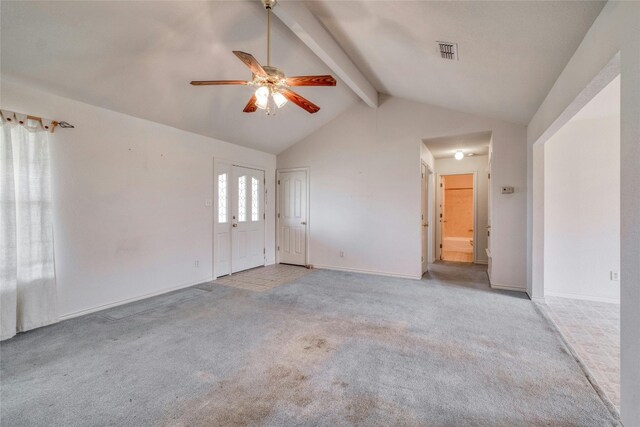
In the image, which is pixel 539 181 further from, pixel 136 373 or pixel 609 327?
pixel 136 373

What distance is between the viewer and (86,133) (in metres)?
3.33

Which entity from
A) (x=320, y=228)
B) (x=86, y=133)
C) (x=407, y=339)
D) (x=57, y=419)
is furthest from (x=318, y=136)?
(x=57, y=419)

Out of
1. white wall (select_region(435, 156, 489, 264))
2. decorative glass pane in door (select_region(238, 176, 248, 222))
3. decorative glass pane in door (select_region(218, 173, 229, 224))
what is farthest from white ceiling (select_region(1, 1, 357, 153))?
white wall (select_region(435, 156, 489, 264))

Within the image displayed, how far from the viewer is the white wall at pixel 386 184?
4.37m

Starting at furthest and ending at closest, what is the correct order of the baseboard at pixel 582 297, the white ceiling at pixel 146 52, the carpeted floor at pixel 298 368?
the baseboard at pixel 582 297
the white ceiling at pixel 146 52
the carpeted floor at pixel 298 368

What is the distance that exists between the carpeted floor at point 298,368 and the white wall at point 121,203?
481mm

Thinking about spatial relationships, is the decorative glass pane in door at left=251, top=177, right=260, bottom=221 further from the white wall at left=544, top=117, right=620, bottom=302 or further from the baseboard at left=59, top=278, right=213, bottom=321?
the white wall at left=544, top=117, right=620, bottom=302

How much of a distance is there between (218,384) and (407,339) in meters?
1.74

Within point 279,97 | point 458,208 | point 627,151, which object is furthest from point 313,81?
point 458,208

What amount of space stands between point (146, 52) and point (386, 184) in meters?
3.98

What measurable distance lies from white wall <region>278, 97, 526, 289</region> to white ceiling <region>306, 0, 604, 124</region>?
2.22 ft

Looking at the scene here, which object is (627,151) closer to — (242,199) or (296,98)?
(296,98)

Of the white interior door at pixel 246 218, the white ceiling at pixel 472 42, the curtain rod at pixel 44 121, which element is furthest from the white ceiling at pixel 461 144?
the curtain rod at pixel 44 121

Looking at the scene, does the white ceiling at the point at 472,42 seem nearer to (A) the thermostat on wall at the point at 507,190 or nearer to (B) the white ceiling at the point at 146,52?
(B) the white ceiling at the point at 146,52
